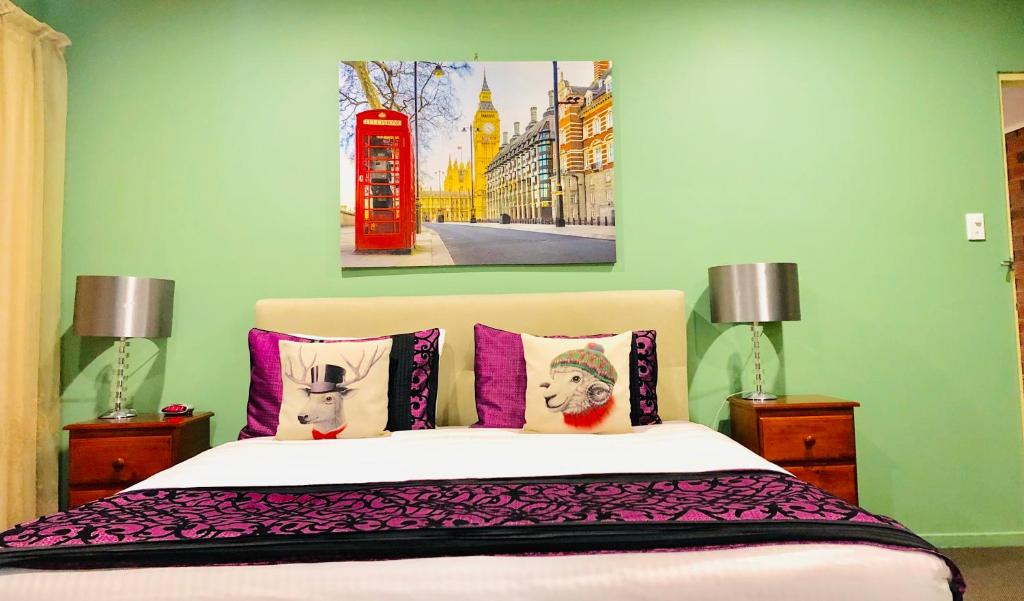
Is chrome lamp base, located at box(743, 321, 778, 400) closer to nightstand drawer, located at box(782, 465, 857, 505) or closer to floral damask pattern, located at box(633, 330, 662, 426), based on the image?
nightstand drawer, located at box(782, 465, 857, 505)

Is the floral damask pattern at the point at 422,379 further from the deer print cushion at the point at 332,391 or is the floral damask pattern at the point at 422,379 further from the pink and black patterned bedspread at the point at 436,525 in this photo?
the pink and black patterned bedspread at the point at 436,525

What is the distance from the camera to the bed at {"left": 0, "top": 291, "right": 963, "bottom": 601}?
3.71 feet

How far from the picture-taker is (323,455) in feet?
6.28

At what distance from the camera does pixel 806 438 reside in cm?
248

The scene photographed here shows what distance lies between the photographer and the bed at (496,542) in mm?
1132

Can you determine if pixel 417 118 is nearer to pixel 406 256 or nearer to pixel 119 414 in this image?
pixel 406 256

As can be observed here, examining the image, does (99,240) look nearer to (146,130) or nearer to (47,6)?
(146,130)

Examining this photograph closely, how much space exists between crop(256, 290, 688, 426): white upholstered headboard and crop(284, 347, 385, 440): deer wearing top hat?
1.58 ft

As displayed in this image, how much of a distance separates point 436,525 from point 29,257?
241cm

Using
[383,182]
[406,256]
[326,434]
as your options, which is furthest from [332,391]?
[383,182]

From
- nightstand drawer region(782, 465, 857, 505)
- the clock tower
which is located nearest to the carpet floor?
nightstand drawer region(782, 465, 857, 505)

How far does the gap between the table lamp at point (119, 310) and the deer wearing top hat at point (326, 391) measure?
761 millimetres

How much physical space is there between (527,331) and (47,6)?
2.69 metres

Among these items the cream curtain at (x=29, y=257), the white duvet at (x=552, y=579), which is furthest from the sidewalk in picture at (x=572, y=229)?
the white duvet at (x=552, y=579)
